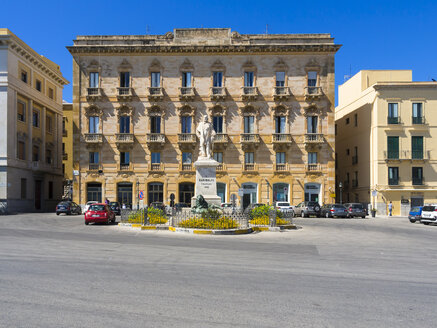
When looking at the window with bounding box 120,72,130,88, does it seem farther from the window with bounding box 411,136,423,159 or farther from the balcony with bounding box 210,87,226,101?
the window with bounding box 411,136,423,159

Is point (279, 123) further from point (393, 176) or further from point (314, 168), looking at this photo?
point (393, 176)

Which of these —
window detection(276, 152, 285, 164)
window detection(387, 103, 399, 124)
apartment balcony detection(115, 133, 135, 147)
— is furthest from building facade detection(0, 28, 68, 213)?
window detection(387, 103, 399, 124)

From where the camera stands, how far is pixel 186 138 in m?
46.9

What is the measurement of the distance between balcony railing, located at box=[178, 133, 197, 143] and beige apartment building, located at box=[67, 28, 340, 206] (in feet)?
0.38

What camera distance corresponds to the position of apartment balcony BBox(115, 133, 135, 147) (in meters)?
46.7

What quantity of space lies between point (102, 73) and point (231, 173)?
1876cm

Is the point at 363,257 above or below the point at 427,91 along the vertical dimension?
below

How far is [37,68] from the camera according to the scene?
50.1 meters

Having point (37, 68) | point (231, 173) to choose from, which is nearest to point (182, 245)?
point (231, 173)

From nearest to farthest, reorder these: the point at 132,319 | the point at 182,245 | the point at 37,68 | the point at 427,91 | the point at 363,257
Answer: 1. the point at 132,319
2. the point at 363,257
3. the point at 182,245
4. the point at 427,91
5. the point at 37,68

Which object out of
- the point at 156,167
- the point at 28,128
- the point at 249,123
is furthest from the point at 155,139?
the point at 28,128

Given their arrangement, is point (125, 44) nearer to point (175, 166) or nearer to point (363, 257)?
point (175, 166)

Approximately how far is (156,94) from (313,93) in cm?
1787

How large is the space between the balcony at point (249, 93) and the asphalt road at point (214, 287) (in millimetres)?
33822
